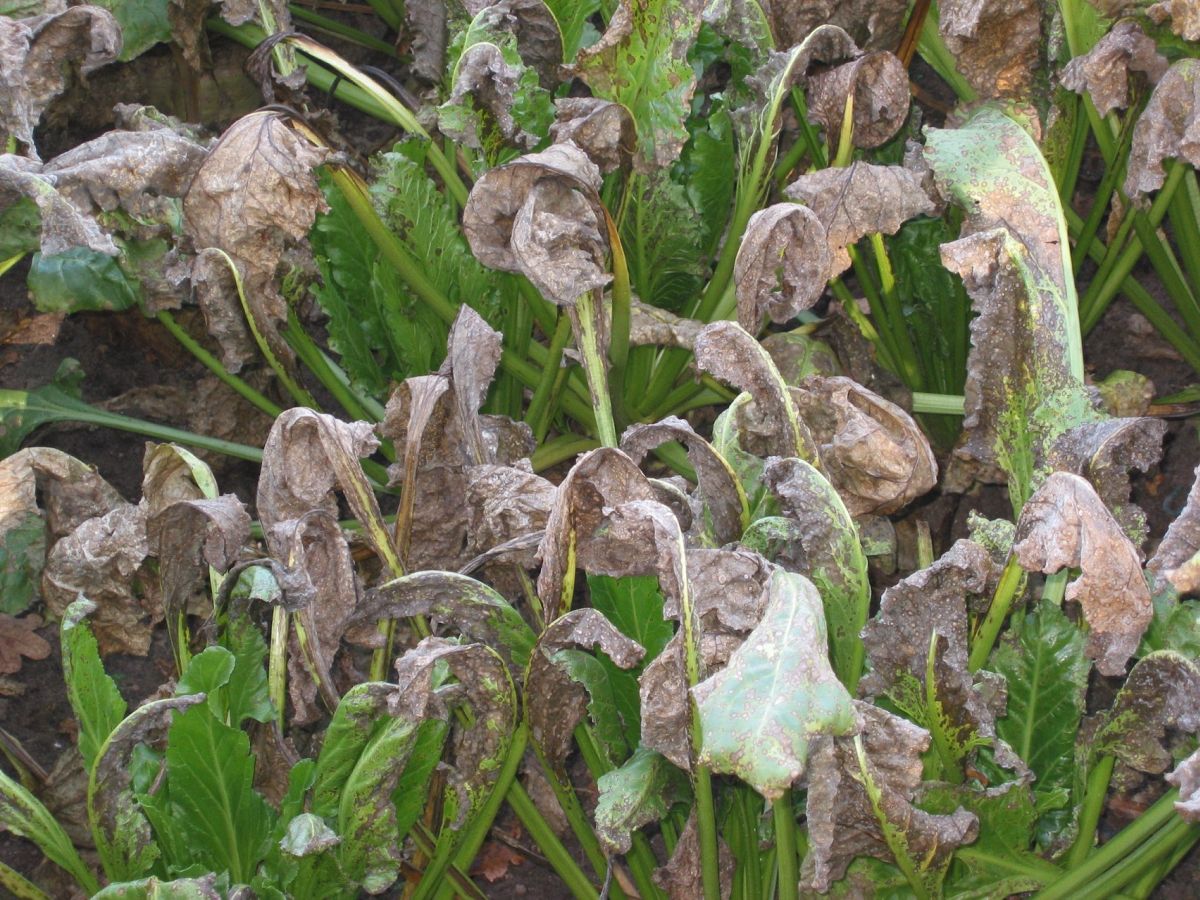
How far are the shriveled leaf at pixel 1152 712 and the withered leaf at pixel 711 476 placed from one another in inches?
17.7

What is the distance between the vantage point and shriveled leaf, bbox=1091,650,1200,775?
1363 millimetres

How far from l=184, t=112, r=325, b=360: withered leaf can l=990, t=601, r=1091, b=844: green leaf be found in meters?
1.09

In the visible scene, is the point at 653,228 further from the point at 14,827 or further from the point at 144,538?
the point at 14,827

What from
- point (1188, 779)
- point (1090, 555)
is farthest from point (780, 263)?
point (1188, 779)

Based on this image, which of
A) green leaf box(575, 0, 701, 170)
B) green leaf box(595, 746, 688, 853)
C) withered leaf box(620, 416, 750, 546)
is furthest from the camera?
green leaf box(575, 0, 701, 170)

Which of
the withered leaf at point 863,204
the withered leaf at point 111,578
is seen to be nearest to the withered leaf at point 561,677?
the withered leaf at point 111,578

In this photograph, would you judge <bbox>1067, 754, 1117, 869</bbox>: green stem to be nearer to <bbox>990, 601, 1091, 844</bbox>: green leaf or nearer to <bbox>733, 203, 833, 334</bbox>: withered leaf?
<bbox>990, 601, 1091, 844</bbox>: green leaf

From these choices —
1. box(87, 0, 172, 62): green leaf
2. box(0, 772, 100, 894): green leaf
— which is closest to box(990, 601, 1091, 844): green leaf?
box(0, 772, 100, 894): green leaf

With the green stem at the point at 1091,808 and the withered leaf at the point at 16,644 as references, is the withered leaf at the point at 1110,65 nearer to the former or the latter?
the green stem at the point at 1091,808

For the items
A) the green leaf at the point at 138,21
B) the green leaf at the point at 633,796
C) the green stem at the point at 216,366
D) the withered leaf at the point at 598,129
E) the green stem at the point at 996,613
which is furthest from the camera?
the green leaf at the point at 138,21

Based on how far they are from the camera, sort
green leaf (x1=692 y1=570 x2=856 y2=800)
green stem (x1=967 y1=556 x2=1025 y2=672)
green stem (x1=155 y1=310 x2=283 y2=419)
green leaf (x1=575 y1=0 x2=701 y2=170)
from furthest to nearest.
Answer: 1. green stem (x1=155 y1=310 x2=283 y2=419)
2. green leaf (x1=575 y1=0 x2=701 y2=170)
3. green stem (x1=967 y1=556 x2=1025 y2=672)
4. green leaf (x1=692 y1=570 x2=856 y2=800)

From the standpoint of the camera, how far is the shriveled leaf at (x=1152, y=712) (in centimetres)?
136

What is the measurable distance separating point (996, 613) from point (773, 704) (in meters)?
0.48

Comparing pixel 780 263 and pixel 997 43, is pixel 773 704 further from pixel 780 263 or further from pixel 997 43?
pixel 997 43
